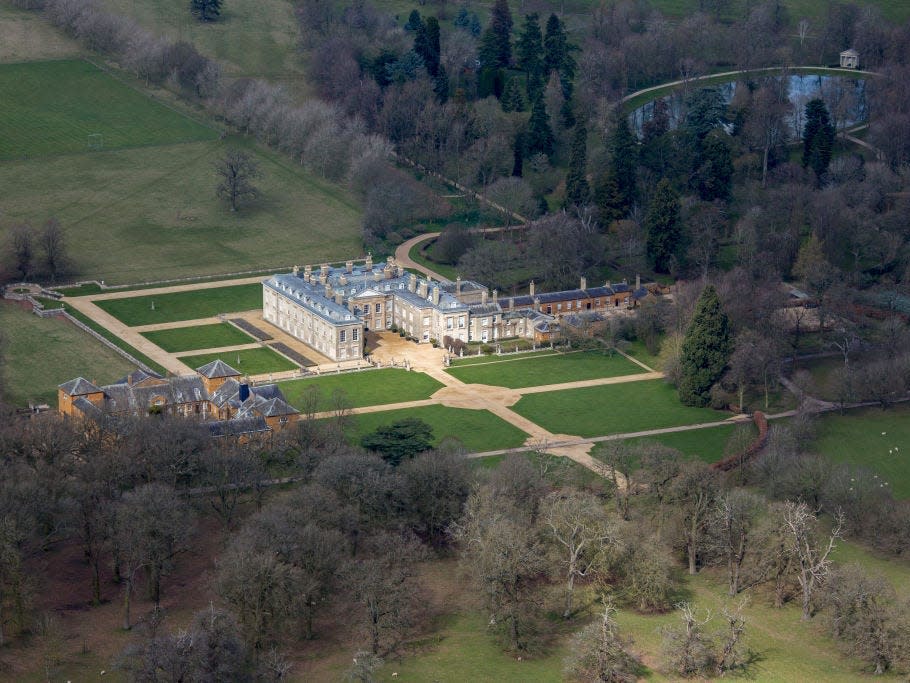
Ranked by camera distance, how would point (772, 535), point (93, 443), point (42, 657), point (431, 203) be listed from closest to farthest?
point (42, 657), point (772, 535), point (93, 443), point (431, 203)

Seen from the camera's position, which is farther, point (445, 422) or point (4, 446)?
point (445, 422)

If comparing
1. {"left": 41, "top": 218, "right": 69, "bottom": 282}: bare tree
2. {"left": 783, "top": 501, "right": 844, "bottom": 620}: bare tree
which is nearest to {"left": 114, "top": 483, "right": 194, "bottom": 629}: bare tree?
{"left": 783, "top": 501, "right": 844, "bottom": 620}: bare tree

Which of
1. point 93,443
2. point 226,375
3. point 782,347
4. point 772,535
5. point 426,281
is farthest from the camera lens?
point 426,281

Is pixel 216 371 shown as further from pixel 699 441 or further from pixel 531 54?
pixel 531 54

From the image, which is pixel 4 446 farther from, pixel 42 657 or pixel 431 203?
pixel 431 203

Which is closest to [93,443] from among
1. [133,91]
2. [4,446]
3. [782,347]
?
[4,446]

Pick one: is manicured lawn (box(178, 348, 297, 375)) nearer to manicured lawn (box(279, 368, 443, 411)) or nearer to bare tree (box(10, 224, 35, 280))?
manicured lawn (box(279, 368, 443, 411))

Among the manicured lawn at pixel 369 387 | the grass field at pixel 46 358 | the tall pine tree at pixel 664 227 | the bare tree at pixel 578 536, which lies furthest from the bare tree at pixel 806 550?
the tall pine tree at pixel 664 227

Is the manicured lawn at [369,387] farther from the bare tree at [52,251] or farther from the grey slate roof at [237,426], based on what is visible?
the bare tree at [52,251]
